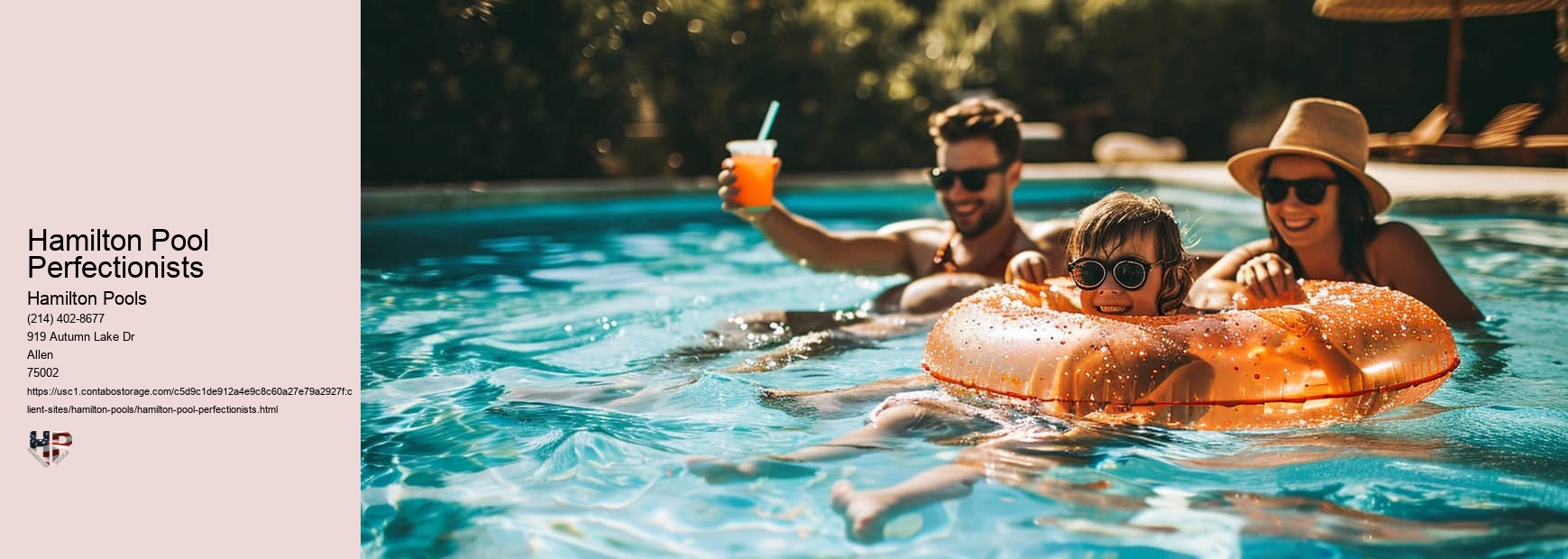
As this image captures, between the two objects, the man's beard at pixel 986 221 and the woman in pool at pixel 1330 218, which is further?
the man's beard at pixel 986 221

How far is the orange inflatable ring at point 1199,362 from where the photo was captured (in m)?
2.93

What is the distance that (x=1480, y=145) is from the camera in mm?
9594

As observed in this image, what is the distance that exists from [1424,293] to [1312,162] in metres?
0.62

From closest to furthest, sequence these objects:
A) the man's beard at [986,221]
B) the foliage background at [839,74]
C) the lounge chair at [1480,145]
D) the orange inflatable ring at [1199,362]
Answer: the orange inflatable ring at [1199,362] → the man's beard at [986,221] → the lounge chair at [1480,145] → the foliage background at [839,74]

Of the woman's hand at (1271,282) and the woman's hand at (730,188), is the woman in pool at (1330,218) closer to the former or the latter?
the woman's hand at (1271,282)

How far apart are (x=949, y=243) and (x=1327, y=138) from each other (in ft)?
4.54

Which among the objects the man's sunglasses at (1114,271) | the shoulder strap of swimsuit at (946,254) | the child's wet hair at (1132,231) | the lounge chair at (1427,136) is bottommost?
the shoulder strap of swimsuit at (946,254)

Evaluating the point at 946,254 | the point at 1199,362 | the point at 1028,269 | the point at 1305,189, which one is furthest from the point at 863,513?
the point at 946,254

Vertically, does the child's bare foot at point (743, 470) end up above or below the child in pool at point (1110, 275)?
below

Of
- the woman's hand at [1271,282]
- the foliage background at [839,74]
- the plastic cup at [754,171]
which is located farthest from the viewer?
the foliage background at [839,74]

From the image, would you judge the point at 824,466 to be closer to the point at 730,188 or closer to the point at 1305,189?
the point at 730,188

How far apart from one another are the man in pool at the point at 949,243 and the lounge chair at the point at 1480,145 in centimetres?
646

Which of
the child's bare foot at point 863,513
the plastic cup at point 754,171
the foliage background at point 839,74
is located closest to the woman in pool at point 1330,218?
the plastic cup at point 754,171
